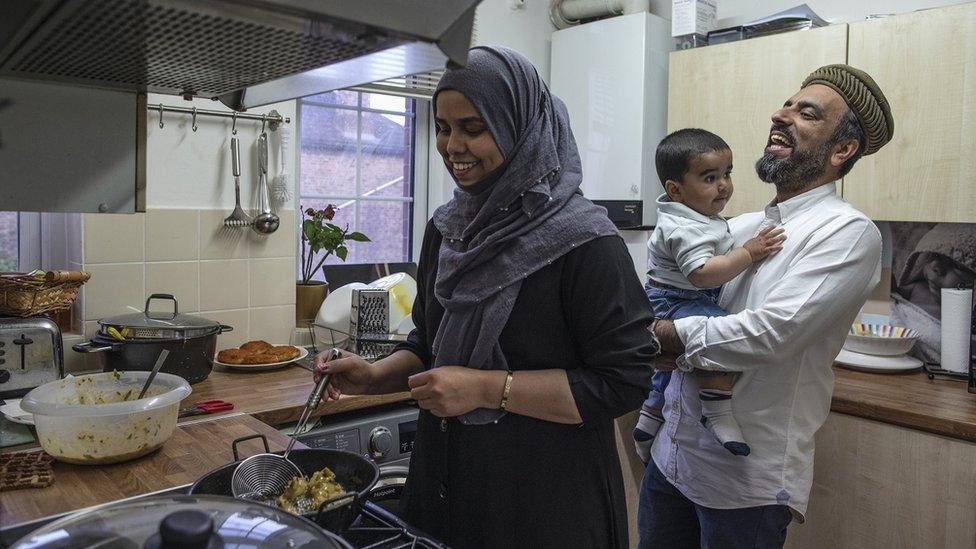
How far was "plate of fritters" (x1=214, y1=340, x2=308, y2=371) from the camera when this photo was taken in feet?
7.34

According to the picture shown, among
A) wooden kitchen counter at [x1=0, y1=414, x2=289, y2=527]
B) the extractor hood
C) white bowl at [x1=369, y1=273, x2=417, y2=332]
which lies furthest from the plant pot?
the extractor hood

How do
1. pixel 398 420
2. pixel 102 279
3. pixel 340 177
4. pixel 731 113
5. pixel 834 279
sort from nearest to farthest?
1. pixel 834 279
2. pixel 398 420
3. pixel 102 279
4. pixel 731 113
5. pixel 340 177

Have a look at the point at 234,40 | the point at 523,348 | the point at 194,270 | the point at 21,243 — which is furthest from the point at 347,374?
the point at 21,243

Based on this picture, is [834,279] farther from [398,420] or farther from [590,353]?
[398,420]

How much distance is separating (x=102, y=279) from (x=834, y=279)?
206 centimetres

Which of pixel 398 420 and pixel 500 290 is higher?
pixel 500 290

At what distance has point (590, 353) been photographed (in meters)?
1.21

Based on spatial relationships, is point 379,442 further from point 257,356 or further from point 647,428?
point 647,428

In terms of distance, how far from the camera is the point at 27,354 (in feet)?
5.89

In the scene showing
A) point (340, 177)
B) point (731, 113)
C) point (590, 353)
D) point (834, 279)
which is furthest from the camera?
point (340, 177)

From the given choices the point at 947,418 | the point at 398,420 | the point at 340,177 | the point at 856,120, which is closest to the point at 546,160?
the point at 856,120

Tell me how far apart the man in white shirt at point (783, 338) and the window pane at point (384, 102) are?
1827 millimetres

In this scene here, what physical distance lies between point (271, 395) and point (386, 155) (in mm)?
1505

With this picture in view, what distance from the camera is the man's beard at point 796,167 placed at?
1.72 m
